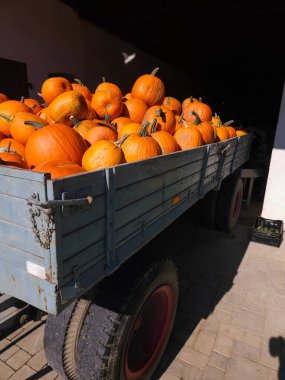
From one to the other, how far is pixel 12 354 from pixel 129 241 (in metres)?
1.87

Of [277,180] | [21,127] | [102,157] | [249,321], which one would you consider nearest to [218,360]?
[249,321]

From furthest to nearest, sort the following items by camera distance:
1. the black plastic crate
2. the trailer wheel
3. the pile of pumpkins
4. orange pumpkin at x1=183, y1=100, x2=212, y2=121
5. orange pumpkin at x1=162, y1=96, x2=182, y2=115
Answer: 1. the black plastic crate
2. orange pumpkin at x1=183, y1=100, x2=212, y2=121
3. orange pumpkin at x1=162, y1=96, x2=182, y2=115
4. the pile of pumpkins
5. the trailer wheel

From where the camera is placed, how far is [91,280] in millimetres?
1396

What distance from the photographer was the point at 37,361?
8.05 ft

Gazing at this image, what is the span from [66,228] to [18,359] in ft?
6.80

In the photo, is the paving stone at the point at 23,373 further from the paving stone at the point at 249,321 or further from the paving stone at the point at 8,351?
the paving stone at the point at 249,321

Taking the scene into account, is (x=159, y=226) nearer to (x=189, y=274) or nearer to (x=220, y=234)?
(x=189, y=274)

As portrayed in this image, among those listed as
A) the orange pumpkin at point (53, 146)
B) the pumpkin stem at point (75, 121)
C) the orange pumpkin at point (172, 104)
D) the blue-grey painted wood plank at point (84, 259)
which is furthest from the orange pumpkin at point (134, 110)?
the blue-grey painted wood plank at point (84, 259)

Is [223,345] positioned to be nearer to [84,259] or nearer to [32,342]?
[32,342]

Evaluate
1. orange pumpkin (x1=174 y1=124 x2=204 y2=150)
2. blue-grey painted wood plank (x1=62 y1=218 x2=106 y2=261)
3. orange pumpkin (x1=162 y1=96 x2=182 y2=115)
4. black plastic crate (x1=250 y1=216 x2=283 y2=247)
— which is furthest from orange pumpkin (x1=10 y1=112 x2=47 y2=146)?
black plastic crate (x1=250 y1=216 x2=283 y2=247)

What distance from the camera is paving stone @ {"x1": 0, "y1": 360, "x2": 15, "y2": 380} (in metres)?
2.31

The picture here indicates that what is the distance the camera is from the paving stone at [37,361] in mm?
2406

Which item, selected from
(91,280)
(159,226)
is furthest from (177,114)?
(91,280)

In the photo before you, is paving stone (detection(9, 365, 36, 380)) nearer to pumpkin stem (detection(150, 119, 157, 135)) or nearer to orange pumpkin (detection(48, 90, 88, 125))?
orange pumpkin (detection(48, 90, 88, 125))
